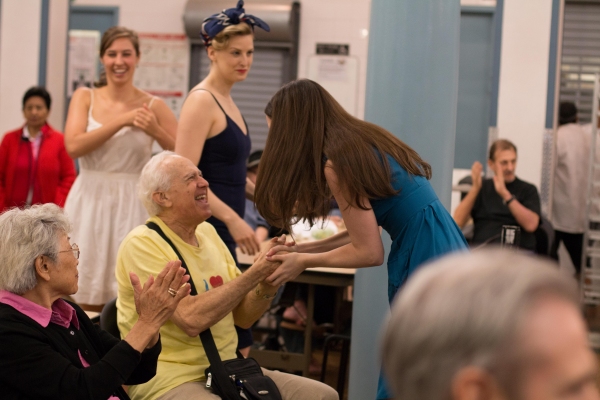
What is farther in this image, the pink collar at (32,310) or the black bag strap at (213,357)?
the black bag strap at (213,357)

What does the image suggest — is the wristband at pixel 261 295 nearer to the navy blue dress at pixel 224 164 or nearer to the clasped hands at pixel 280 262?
the clasped hands at pixel 280 262

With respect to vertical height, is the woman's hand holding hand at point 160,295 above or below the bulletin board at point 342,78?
below

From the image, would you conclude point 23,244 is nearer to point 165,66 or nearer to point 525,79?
Answer: point 525,79

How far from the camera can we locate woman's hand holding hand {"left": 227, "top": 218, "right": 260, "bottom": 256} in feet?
9.23

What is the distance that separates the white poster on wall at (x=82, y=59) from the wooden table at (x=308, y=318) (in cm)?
530

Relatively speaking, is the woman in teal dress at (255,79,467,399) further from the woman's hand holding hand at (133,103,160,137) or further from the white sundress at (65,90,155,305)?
the white sundress at (65,90,155,305)

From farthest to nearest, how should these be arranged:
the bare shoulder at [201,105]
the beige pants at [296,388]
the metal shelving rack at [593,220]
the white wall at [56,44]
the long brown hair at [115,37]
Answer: the white wall at [56,44], the metal shelving rack at [593,220], the long brown hair at [115,37], the bare shoulder at [201,105], the beige pants at [296,388]

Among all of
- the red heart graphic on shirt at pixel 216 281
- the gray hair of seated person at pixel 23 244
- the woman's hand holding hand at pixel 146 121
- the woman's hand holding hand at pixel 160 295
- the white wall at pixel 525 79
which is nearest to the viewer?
the gray hair of seated person at pixel 23 244

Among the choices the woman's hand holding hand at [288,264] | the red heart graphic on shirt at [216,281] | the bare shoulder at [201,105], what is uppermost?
the bare shoulder at [201,105]

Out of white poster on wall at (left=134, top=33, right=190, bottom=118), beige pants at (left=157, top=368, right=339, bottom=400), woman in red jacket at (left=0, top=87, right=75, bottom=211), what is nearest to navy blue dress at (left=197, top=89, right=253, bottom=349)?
beige pants at (left=157, top=368, right=339, bottom=400)

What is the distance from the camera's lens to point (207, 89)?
120 inches

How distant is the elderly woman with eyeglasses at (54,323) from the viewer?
180 cm

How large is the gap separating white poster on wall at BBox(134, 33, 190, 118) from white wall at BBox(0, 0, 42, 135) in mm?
1609

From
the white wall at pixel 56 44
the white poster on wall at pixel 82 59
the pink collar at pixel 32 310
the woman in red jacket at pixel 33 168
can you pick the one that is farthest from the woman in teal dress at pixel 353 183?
the white poster on wall at pixel 82 59
